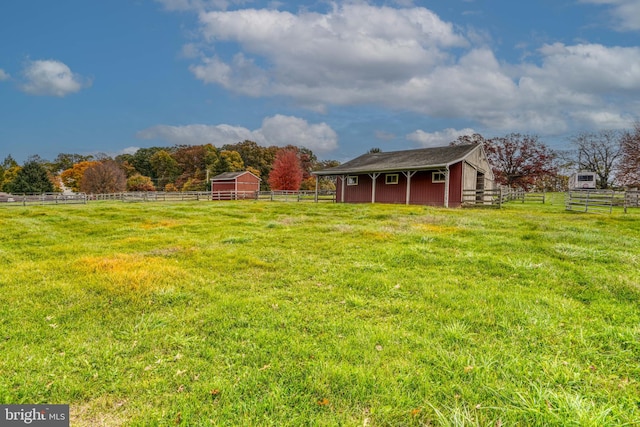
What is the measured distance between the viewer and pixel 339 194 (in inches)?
1102

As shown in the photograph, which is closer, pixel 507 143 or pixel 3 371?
pixel 3 371

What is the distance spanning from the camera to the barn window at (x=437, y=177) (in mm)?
22259

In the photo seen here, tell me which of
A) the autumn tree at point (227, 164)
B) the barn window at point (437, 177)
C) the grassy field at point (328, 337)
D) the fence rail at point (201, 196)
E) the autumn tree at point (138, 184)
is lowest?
the grassy field at point (328, 337)

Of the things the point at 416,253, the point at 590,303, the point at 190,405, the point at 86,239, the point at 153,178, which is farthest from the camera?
the point at 153,178

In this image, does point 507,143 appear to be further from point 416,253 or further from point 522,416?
point 522,416

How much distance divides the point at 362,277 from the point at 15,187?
67.6m

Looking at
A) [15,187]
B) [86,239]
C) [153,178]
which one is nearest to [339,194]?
[86,239]

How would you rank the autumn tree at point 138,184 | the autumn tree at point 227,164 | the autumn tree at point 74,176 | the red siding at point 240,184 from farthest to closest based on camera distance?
the autumn tree at point 74,176, the autumn tree at point 227,164, the autumn tree at point 138,184, the red siding at point 240,184

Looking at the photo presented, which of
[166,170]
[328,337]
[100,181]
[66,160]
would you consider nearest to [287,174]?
[100,181]

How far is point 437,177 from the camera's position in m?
22.5

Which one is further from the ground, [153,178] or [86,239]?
[153,178]

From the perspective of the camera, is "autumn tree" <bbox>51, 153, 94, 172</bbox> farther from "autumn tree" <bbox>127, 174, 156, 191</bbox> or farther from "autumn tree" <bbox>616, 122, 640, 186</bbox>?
"autumn tree" <bbox>616, 122, 640, 186</bbox>

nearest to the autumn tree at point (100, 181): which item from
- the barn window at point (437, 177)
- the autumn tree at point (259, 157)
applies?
the autumn tree at point (259, 157)

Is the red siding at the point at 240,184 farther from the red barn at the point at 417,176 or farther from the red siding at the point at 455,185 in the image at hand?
the red siding at the point at 455,185
